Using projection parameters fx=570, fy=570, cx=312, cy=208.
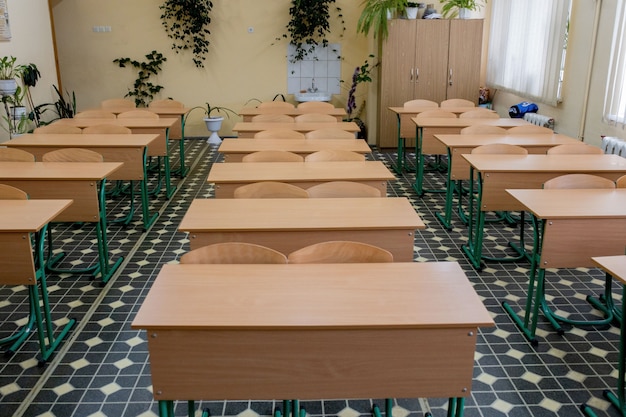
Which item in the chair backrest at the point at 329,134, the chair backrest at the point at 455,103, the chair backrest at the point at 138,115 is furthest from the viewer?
the chair backrest at the point at 455,103

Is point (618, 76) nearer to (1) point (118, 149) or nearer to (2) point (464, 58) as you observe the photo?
(2) point (464, 58)

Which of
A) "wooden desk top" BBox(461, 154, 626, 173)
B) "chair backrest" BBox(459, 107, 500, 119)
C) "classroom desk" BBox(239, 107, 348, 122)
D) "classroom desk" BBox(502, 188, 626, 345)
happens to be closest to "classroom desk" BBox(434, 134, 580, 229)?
"wooden desk top" BBox(461, 154, 626, 173)

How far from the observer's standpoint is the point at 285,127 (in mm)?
5695

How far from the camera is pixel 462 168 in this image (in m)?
4.86

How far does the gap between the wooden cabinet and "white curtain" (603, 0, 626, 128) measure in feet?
8.77

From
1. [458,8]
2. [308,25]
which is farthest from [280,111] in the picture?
[458,8]

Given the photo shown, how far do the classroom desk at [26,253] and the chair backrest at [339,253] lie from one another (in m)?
1.41

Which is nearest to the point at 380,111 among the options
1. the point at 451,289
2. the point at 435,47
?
the point at 435,47

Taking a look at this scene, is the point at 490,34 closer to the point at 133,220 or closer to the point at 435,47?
the point at 435,47

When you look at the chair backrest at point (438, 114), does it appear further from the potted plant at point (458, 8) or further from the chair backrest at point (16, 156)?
the chair backrest at point (16, 156)

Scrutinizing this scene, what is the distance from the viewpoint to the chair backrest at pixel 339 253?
2361 millimetres

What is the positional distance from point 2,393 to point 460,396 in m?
2.19

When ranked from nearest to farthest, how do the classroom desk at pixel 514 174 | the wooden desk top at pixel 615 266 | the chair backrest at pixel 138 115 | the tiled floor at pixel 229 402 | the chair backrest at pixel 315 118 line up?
the wooden desk top at pixel 615 266 → the tiled floor at pixel 229 402 → the classroom desk at pixel 514 174 → the chair backrest at pixel 315 118 → the chair backrest at pixel 138 115

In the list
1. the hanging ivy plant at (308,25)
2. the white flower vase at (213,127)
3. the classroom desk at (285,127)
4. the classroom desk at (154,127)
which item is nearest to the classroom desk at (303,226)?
the classroom desk at (285,127)
